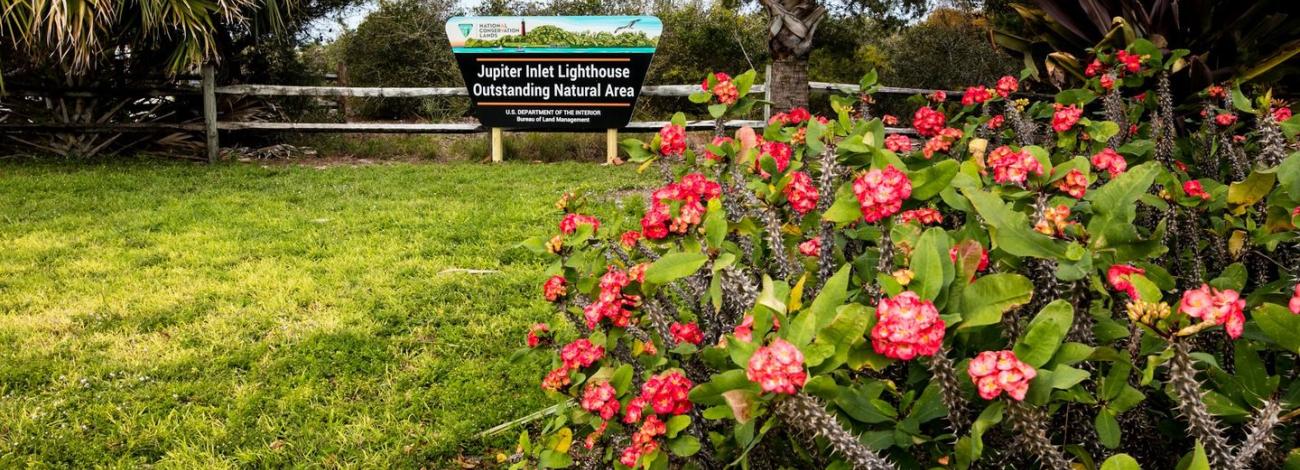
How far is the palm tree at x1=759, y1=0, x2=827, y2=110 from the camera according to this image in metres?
7.32

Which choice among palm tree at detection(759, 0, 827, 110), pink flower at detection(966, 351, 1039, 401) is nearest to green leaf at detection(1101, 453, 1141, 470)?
pink flower at detection(966, 351, 1039, 401)

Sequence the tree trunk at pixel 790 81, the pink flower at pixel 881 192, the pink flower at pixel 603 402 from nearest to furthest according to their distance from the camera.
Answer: the pink flower at pixel 881 192
the pink flower at pixel 603 402
the tree trunk at pixel 790 81

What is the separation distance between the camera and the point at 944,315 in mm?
1062

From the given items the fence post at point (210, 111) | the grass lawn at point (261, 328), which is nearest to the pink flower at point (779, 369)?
the grass lawn at point (261, 328)

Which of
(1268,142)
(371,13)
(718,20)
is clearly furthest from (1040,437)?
(371,13)

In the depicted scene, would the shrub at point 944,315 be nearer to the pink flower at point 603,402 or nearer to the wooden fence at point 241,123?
the pink flower at point 603,402

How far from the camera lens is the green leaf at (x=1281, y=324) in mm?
1032

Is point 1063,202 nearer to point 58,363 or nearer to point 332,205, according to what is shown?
point 58,363

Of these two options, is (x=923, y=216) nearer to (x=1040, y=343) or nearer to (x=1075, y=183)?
(x=1075, y=183)

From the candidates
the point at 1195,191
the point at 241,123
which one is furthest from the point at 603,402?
the point at 241,123

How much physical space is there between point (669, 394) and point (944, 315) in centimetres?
47

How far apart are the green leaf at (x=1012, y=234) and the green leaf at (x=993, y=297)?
4 cm

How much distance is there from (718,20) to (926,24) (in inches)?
144

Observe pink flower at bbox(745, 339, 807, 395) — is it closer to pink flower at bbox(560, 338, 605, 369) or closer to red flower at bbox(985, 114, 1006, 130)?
pink flower at bbox(560, 338, 605, 369)
